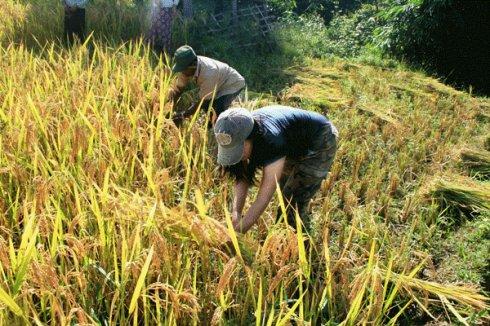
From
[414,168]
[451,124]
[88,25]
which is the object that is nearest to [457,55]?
[451,124]

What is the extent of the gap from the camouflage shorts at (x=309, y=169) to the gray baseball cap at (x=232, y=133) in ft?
1.86

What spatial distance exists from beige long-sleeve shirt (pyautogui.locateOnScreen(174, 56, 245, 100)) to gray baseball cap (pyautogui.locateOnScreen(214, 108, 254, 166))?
1360 millimetres

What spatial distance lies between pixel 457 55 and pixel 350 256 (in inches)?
247

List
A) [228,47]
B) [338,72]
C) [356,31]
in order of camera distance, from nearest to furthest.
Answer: [338,72] → [228,47] → [356,31]

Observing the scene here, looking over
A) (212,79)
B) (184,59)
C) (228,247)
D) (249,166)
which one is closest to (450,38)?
(212,79)

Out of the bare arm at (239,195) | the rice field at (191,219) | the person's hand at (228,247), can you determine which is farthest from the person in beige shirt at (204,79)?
the person's hand at (228,247)

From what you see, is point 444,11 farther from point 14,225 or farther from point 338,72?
point 14,225

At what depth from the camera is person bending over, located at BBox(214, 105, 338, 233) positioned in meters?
1.75

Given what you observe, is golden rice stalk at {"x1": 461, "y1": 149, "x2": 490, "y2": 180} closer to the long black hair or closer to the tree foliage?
the long black hair

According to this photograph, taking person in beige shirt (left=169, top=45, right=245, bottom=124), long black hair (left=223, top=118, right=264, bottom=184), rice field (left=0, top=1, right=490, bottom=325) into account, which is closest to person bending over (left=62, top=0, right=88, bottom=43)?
rice field (left=0, top=1, right=490, bottom=325)

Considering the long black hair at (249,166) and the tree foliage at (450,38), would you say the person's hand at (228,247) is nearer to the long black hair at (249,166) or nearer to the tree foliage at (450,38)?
the long black hair at (249,166)

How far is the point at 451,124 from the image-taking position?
4320 mm

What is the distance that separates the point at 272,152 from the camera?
1.83m

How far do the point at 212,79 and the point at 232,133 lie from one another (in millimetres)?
1624
